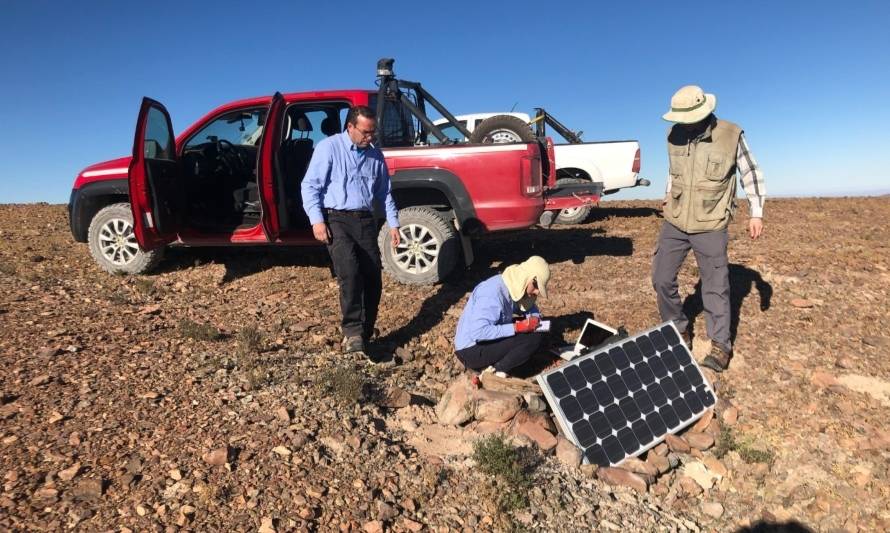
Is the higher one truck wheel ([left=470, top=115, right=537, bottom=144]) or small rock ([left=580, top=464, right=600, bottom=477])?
truck wheel ([left=470, top=115, right=537, bottom=144])

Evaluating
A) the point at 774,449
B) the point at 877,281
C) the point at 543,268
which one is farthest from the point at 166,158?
the point at 877,281

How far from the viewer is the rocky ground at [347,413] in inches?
109

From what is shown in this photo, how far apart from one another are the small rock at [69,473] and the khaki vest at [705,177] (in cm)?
424

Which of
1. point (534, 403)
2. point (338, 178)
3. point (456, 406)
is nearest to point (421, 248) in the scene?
point (338, 178)

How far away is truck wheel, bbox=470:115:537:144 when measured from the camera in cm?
714

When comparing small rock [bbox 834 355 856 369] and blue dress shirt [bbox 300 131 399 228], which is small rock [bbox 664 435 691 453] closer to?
small rock [bbox 834 355 856 369]

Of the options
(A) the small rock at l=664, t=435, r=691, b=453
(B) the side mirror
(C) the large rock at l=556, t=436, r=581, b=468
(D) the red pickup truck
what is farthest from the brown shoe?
(B) the side mirror

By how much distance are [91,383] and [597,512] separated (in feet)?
10.7

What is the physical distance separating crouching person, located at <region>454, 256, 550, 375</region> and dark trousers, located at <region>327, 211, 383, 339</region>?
34.6 inches

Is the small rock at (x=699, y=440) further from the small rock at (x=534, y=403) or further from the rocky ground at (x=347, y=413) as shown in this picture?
the small rock at (x=534, y=403)

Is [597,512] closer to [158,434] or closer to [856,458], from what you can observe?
[856,458]

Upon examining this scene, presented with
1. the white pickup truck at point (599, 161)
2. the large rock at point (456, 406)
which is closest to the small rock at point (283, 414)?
the large rock at point (456, 406)

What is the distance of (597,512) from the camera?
10.0ft

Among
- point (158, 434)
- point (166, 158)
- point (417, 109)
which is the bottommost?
point (158, 434)
